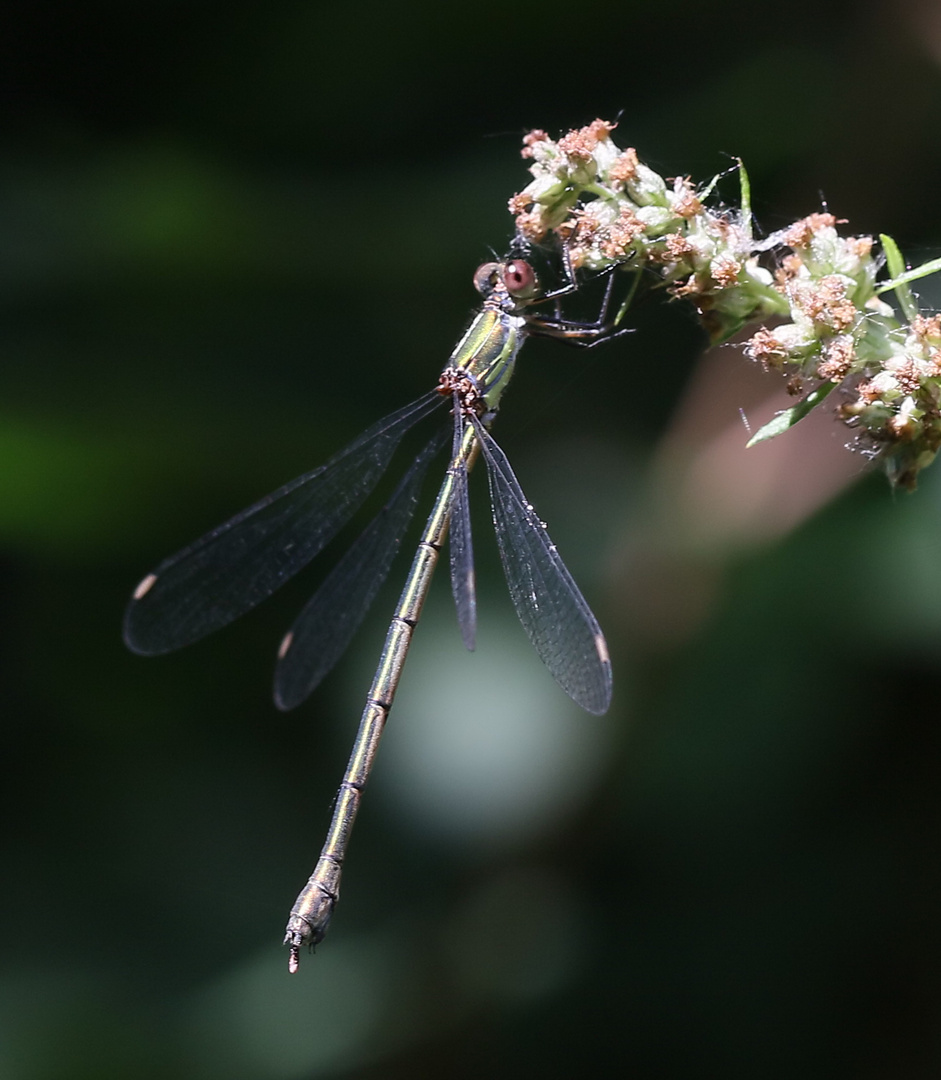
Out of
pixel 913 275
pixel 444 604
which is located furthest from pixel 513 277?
pixel 444 604

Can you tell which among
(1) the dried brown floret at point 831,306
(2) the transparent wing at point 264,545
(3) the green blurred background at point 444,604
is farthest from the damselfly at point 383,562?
(1) the dried brown floret at point 831,306

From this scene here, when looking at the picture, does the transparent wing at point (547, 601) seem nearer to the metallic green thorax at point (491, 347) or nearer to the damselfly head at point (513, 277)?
the metallic green thorax at point (491, 347)

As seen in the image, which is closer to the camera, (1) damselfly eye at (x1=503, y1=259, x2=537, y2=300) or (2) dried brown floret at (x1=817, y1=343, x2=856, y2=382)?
(2) dried brown floret at (x1=817, y1=343, x2=856, y2=382)

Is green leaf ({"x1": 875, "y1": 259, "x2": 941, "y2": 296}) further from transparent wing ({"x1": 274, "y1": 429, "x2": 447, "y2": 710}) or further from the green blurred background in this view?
transparent wing ({"x1": 274, "y1": 429, "x2": 447, "y2": 710})

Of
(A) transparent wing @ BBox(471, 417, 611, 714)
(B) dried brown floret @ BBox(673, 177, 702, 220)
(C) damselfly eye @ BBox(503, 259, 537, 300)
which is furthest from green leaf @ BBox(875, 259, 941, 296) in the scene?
(C) damselfly eye @ BBox(503, 259, 537, 300)

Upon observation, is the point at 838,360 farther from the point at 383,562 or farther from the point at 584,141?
the point at 383,562

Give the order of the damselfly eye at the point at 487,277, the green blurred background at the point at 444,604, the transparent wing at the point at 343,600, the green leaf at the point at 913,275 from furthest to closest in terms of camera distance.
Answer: the green blurred background at the point at 444,604 → the transparent wing at the point at 343,600 → the damselfly eye at the point at 487,277 → the green leaf at the point at 913,275

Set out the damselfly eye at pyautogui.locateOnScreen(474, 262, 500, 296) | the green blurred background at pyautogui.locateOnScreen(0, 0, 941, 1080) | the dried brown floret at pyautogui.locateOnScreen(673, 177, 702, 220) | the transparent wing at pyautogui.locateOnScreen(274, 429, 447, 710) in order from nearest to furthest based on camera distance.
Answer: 1. the dried brown floret at pyautogui.locateOnScreen(673, 177, 702, 220)
2. the damselfly eye at pyautogui.locateOnScreen(474, 262, 500, 296)
3. the transparent wing at pyautogui.locateOnScreen(274, 429, 447, 710)
4. the green blurred background at pyautogui.locateOnScreen(0, 0, 941, 1080)

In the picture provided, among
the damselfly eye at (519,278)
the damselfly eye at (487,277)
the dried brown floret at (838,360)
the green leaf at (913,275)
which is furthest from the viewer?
the damselfly eye at (487,277)
